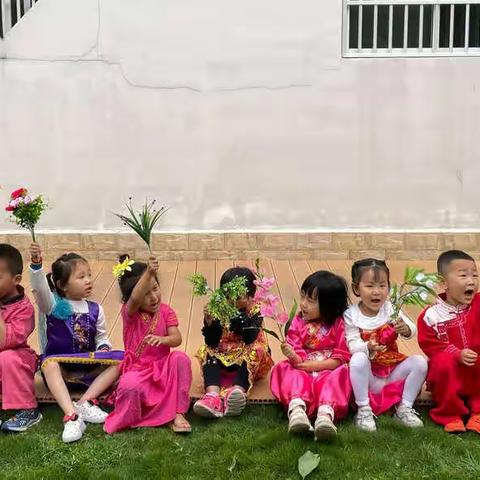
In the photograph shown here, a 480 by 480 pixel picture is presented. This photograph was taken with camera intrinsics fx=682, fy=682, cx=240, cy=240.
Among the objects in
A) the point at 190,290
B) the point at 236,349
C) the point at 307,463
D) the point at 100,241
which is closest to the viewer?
the point at 307,463

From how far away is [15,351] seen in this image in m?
3.55

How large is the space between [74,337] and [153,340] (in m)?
0.51

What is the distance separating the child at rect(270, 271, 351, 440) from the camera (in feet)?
11.3

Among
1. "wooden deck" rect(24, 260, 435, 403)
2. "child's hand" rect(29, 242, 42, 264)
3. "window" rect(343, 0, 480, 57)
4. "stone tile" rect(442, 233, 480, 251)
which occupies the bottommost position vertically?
"wooden deck" rect(24, 260, 435, 403)

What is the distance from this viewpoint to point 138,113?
23.4ft

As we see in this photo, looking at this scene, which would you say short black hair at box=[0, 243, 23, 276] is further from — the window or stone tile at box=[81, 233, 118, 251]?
the window

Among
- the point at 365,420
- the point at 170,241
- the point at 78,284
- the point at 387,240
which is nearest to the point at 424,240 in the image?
the point at 387,240

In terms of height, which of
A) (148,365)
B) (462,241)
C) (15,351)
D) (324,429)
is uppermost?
(462,241)

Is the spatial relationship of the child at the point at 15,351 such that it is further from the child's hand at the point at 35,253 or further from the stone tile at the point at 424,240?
the stone tile at the point at 424,240

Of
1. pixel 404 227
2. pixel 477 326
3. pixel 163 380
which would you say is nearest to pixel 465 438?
pixel 477 326

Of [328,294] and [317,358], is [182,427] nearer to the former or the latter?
[317,358]

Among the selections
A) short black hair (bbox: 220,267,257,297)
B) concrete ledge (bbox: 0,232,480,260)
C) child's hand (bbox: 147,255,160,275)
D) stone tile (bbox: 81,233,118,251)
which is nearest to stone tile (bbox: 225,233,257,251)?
concrete ledge (bbox: 0,232,480,260)

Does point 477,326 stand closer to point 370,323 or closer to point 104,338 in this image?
point 370,323

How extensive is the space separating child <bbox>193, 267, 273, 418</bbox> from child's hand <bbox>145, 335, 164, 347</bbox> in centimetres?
30
